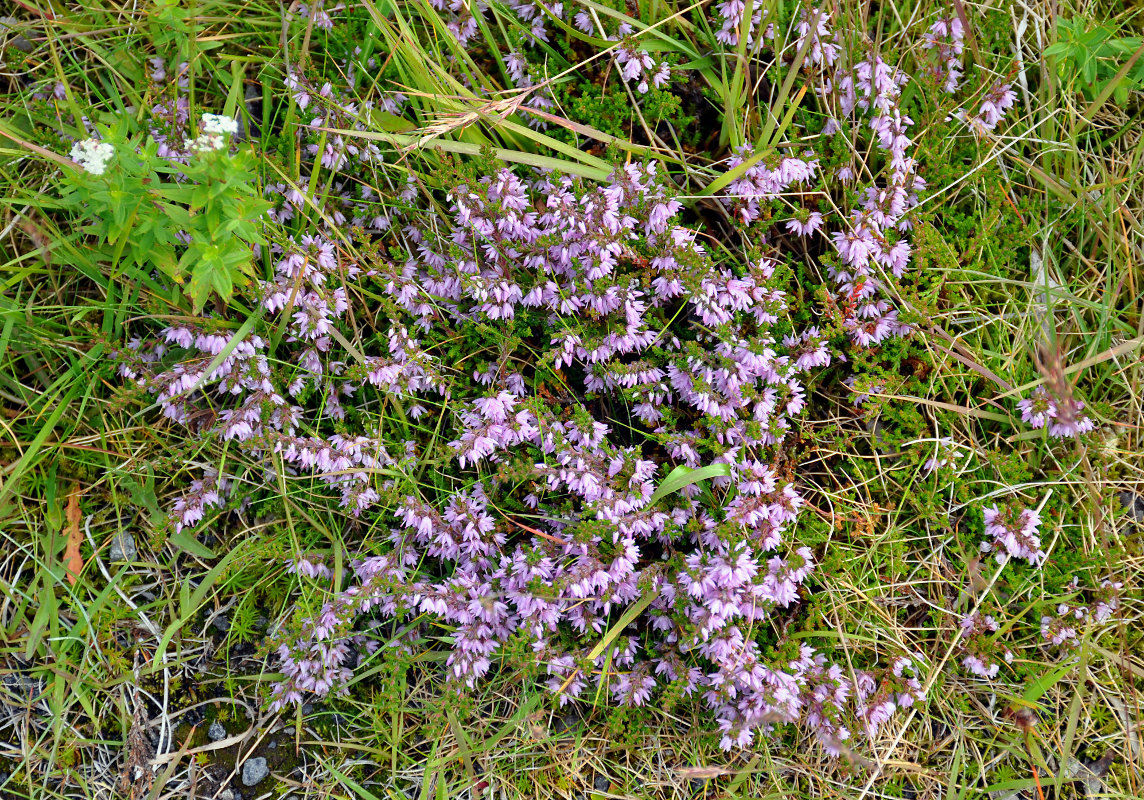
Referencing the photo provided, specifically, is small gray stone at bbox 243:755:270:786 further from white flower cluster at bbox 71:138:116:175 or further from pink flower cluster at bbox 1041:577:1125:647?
pink flower cluster at bbox 1041:577:1125:647

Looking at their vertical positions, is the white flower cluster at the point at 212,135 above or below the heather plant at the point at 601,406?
above

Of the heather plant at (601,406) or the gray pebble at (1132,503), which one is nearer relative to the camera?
the heather plant at (601,406)

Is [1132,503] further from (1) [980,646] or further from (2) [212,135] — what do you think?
(2) [212,135]

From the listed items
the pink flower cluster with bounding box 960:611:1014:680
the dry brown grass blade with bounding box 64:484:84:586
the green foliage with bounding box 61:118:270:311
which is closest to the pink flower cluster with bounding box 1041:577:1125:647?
the pink flower cluster with bounding box 960:611:1014:680

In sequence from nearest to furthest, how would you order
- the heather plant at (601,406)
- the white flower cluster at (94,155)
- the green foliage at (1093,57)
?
the white flower cluster at (94,155) → the heather plant at (601,406) → the green foliage at (1093,57)

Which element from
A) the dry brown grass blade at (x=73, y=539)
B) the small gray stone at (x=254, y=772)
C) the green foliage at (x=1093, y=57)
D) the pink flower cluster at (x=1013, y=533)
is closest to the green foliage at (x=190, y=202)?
the dry brown grass blade at (x=73, y=539)

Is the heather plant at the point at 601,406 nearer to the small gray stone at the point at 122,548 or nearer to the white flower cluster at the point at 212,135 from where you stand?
the small gray stone at the point at 122,548

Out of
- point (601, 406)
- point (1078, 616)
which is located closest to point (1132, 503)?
point (1078, 616)
